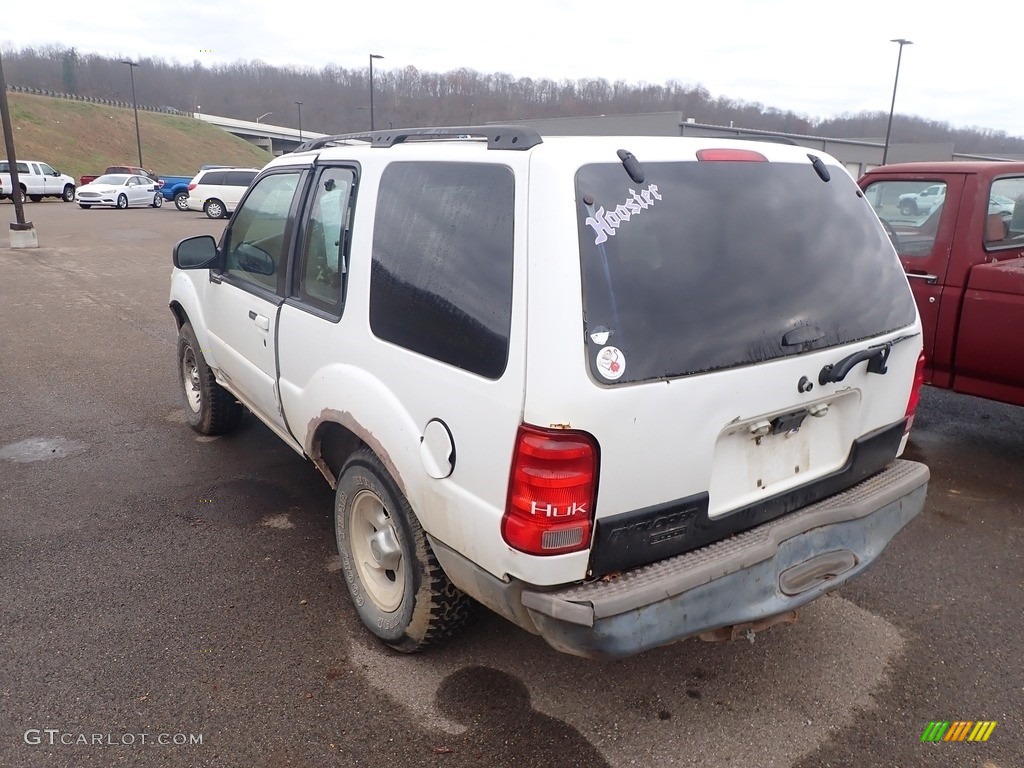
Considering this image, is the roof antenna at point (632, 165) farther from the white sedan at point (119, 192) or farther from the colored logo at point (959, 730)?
the white sedan at point (119, 192)

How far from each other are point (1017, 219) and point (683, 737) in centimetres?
443

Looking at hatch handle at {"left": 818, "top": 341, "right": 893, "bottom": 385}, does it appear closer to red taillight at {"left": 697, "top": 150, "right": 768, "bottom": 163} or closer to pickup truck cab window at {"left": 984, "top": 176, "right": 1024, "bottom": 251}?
red taillight at {"left": 697, "top": 150, "right": 768, "bottom": 163}

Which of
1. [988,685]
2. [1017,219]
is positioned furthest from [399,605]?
[1017,219]

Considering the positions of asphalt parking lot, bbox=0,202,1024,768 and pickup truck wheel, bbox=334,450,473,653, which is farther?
pickup truck wheel, bbox=334,450,473,653

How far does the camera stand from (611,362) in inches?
83.9

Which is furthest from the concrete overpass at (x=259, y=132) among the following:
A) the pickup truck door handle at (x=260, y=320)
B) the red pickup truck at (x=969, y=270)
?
the pickup truck door handle at (x=260, y=320)

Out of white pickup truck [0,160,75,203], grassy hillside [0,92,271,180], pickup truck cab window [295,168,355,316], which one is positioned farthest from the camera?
grassy hillside [0,92,271,180]

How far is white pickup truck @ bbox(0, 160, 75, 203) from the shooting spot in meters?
31.1

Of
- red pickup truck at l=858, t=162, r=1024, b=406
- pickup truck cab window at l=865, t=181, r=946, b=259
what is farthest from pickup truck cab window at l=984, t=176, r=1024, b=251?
pickup truck cab window at l=865, t=181, r=946, b=259

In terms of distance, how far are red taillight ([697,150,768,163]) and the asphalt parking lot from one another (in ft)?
6.19

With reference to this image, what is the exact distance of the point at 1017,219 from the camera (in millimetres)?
5117

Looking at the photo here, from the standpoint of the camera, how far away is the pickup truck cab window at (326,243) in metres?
3.08

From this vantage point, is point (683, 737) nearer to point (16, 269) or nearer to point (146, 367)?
point (146, 367)

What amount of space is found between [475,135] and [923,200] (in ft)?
13.1
